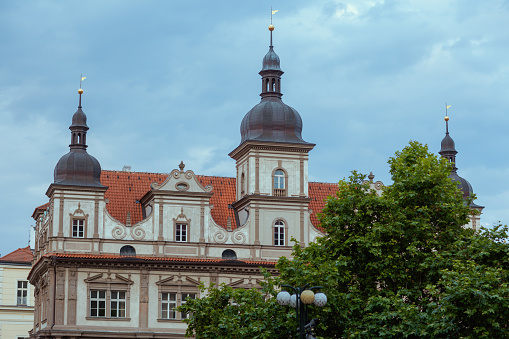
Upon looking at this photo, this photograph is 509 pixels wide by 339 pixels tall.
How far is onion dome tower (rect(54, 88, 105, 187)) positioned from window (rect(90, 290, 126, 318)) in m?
7.17

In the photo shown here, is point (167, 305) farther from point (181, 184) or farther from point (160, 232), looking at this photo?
point (181, 184)

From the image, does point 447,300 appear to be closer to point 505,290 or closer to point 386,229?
point 505,290

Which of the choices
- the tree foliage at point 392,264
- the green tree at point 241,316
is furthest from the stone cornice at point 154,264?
the tree foliage at point 392,264

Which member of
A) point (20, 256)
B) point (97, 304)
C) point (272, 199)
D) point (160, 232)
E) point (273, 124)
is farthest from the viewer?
point (20, 256)

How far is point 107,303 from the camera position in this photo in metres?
72.6

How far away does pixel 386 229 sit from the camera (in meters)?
48.6

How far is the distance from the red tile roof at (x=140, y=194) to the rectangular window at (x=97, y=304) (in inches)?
249

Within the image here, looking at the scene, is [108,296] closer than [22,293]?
Yes

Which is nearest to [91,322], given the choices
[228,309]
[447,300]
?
[228,309]

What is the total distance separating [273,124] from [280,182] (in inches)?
157

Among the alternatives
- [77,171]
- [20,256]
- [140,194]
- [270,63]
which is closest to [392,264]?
[77,171]

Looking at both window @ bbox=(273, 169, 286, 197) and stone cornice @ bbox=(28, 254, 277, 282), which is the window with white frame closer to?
window @ bbox=(273, 169, 286, 197)

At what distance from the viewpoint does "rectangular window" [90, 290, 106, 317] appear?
7250 centimetres

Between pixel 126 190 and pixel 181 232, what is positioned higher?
pixel 126 190
